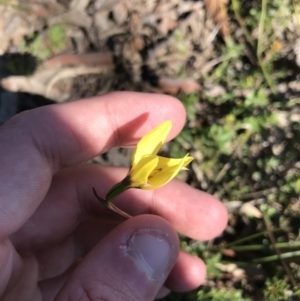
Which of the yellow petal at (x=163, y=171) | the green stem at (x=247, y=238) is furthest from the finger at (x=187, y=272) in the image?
the yellow petal at (x=163, y=171)

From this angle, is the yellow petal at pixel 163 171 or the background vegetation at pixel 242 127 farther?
the background vegetation at pixel 242 127

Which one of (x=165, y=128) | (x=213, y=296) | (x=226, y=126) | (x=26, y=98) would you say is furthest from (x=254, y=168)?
(x=26, y=98)

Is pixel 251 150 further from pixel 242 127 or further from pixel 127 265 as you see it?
pixel 127 265

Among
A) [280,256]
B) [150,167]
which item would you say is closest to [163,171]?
[150,167]

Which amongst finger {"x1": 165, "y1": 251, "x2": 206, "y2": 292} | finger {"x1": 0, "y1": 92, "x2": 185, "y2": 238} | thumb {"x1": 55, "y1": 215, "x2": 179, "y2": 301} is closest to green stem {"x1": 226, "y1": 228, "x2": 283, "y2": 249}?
finger {"x1": 165, "y1": 251, "x2": 206, "y2": 292}

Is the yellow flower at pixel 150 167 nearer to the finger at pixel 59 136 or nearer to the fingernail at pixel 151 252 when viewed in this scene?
the fingernail at pixel 151 252

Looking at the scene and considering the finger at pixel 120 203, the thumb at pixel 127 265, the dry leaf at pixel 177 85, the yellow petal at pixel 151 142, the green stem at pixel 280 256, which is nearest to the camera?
the thumb at pixel 127 265

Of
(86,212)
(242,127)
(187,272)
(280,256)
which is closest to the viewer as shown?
(86,212)

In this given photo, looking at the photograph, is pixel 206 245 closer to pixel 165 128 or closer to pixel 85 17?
pixel 165 128
